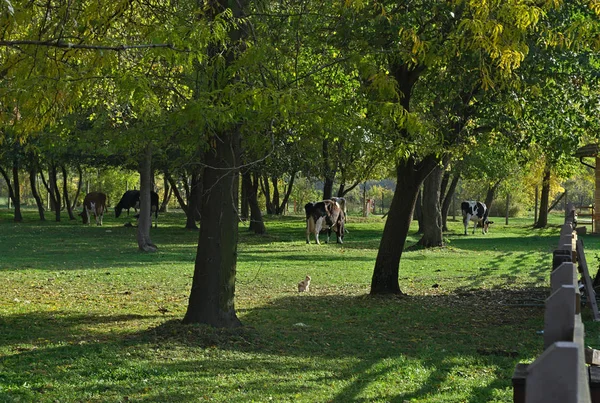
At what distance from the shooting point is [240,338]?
33.8 ft

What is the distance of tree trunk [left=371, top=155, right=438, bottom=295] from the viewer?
52.0 feet

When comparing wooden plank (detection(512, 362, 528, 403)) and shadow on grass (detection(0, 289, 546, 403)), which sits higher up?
wooden plank (detection(512, 362, 528, 403))

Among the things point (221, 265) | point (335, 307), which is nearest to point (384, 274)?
point (335, 307)

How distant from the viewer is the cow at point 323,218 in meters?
33.1

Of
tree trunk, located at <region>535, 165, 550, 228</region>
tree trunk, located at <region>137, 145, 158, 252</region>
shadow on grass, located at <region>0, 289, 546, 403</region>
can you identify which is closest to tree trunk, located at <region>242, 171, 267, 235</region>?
tree trunk, located at <region>137, 145, 158, 252</region>

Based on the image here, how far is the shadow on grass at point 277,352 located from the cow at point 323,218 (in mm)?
18848

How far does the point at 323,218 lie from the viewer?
109ft

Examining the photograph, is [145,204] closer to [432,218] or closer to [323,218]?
[323,218]

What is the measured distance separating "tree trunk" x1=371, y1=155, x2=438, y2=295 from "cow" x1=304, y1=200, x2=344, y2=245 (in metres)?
16.7

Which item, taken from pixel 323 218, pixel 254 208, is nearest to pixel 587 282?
pixel 323 218

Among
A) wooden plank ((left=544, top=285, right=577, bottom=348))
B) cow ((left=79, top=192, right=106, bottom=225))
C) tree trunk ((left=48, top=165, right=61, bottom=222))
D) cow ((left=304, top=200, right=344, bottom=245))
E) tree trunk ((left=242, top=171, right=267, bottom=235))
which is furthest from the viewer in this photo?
tree trunk ((left=48, top=165, right=61, bottom=222))

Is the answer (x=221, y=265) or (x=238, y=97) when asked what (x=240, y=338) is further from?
(x=238, y=97)

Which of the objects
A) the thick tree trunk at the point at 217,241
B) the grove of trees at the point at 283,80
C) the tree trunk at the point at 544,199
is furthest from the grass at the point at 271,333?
the tree trunk at the point at 544,199

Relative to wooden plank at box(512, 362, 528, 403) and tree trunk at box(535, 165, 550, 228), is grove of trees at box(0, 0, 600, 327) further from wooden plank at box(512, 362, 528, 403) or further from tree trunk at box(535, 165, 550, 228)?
tree trunk at box(535, 165, 550, 228)
